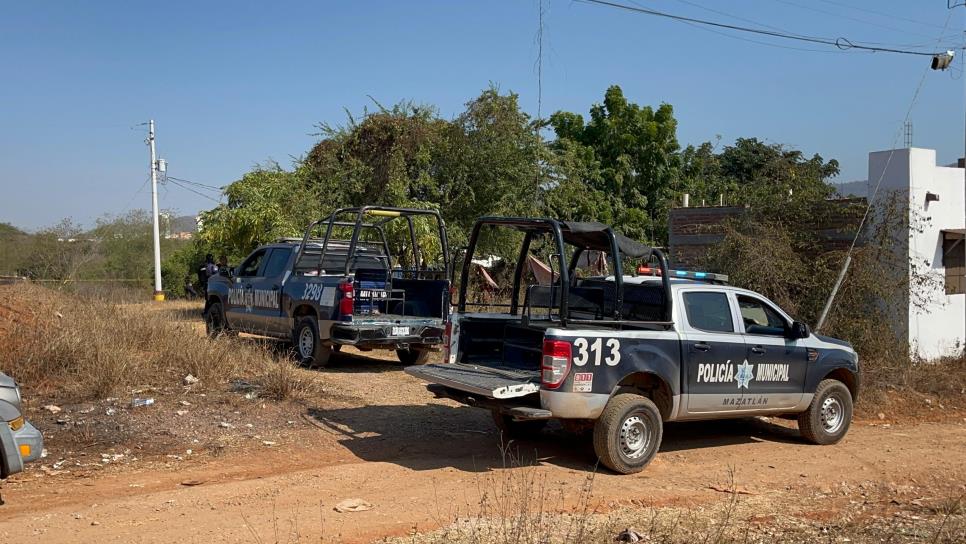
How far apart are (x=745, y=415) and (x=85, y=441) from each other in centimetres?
658

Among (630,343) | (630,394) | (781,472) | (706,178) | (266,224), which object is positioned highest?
(706,178)

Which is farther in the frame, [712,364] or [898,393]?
[898,393]

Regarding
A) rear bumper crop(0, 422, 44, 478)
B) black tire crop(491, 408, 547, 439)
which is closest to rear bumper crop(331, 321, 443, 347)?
black tire crop(491, 408, 547, 439)

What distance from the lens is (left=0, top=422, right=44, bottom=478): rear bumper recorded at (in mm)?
6105

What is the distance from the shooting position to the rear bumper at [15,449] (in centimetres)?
611

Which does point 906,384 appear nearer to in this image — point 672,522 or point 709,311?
point 709,311

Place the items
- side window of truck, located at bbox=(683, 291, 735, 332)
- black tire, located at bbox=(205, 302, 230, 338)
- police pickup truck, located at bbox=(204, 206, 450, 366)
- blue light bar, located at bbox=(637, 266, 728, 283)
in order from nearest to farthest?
side window of truck, located at bbox=(683, 291, 735, 332) → blue light bar, located at bbox=(637, 266, 728, 283) → police pickup truck, located at bbox=(204, 206, 450, 366) → black tire, located at bbox=(205, 302, 230, 338)

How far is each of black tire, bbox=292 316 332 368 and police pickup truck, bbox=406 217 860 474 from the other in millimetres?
4533

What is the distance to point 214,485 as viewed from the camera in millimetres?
7117

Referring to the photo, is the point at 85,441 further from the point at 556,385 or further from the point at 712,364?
the point at 712,364

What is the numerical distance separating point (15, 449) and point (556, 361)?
164 inches

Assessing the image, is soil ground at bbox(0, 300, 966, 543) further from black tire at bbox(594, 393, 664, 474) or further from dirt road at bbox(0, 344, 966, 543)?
black tire at bbox(594, 393, 664, 474)

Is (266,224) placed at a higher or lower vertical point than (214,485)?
higher

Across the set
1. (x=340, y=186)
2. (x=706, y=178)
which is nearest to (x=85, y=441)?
(x=340, y=186)
